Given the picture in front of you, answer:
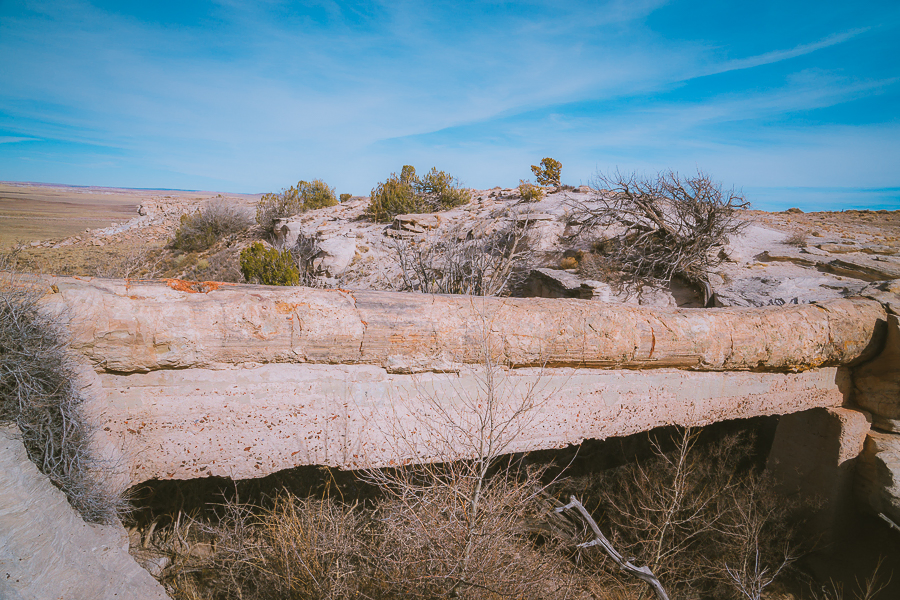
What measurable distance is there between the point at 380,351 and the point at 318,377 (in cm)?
39

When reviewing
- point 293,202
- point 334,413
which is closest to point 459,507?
point 334,413

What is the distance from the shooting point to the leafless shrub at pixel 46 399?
5.88ft

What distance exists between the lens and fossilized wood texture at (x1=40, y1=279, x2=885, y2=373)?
2.09 meters

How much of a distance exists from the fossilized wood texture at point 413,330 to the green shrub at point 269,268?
244 inches

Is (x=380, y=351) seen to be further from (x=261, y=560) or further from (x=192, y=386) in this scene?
(x=261, y=560)

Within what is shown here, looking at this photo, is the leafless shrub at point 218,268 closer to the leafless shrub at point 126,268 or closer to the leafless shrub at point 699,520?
the leafless shrub at point 126,268

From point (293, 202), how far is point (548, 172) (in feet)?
31.6

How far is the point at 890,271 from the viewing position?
5.96m

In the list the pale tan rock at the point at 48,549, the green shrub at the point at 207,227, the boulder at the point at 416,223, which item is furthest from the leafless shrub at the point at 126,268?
the boulder at the point at 416,223

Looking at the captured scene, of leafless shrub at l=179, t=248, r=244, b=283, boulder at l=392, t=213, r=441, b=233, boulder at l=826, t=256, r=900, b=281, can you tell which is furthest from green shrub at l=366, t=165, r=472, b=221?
boulder at l=826, t=256, r=900, b=281

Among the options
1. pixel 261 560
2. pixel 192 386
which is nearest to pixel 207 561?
pixel 261 560

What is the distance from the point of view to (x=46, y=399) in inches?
73.2

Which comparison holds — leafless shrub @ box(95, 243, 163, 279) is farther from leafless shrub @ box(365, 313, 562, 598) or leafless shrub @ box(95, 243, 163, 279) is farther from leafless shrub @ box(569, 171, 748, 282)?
leafless shrub @ box(569, 171, 748, 282)

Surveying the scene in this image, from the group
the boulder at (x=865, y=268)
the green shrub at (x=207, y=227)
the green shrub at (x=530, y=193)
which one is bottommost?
the boulder at (x=865, y=268)
